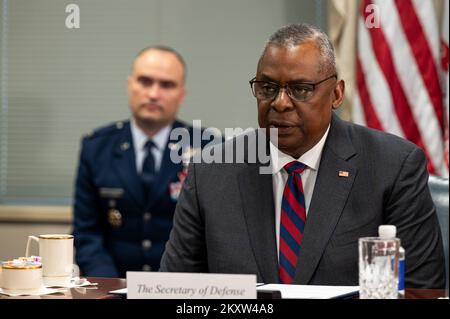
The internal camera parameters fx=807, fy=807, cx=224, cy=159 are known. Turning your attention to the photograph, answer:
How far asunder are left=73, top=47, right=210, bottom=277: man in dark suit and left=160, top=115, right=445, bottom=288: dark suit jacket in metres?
1.26

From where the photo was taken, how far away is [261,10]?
4.38 m

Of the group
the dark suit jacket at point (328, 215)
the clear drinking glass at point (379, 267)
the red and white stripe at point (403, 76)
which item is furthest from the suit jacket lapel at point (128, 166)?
the clear drinking glass at point (379, 267)

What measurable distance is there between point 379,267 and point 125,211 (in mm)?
2069

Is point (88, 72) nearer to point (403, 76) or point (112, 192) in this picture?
point (112, 192)

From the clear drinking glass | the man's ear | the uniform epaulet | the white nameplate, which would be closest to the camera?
the white nameplate

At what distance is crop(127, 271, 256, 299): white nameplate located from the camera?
4.70ft

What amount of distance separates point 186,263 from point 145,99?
153 centimetres

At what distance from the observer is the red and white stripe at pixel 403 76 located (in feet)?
12.7

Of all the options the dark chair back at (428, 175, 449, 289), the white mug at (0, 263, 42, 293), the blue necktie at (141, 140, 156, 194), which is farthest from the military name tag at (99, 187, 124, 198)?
the white mug at (0, 263, 42, 293)

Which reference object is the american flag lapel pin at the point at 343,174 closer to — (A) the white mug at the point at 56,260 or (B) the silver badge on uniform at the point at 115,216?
(A) the white mug at the point at 56,260

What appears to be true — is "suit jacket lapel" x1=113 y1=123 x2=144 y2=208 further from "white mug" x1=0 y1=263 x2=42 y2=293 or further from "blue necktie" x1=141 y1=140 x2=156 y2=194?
"white mug" x1=0 y1=263 x2=42 y2=293

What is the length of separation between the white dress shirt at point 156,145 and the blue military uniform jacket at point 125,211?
23 mm

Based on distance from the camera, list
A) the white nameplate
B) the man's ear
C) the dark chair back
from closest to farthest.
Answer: the white nameplate, the man's ear, the dark chair back
